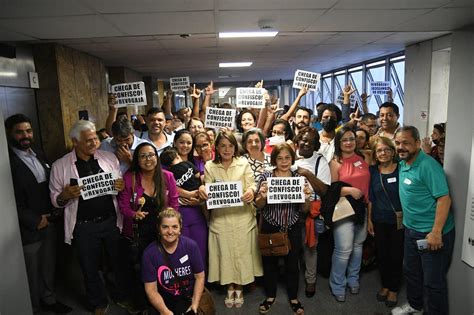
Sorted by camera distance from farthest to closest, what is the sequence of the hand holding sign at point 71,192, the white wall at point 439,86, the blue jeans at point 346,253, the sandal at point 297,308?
1. the white wall at point 439,86
2. the blue jeans at point 346,253
3. the sandal at point 297,308
4. the hand holding sign at point 71,192

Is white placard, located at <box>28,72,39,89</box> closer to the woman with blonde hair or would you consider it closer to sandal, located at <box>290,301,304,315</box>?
sandal, located at <box>290,301,304,315</box>

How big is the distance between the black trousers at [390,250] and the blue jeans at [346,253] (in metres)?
0.16

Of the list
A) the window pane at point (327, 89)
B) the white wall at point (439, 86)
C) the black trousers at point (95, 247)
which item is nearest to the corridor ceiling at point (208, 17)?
the black trousers at point (95, 247)

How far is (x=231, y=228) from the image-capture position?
3.14m

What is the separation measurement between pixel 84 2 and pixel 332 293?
11.6 ft

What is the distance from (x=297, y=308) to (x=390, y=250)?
1.07m

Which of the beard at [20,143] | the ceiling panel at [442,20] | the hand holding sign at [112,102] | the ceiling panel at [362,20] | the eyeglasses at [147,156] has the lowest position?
the eyeglasses at [147,156]

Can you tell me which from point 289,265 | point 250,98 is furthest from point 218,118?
point 289,265

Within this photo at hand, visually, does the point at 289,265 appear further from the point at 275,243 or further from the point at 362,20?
the point at 362,20

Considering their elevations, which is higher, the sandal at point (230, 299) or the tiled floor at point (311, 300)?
the sandal at point (230, 299)

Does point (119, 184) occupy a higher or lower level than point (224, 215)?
higher

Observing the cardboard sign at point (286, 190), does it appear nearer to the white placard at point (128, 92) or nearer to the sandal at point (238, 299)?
the sandal at point (238, 299)

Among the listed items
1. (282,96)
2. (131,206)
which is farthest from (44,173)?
(282,96)

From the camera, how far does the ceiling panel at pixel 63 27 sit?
301 centimetres
